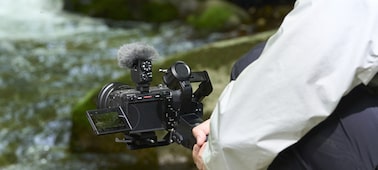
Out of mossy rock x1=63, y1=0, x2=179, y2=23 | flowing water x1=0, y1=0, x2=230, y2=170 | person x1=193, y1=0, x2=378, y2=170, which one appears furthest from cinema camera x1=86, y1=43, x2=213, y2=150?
mossy rock x1=63, y1=0, x2=179, y2=23

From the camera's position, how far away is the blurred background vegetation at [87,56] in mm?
4625

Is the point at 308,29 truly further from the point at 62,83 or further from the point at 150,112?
the point at 62,83

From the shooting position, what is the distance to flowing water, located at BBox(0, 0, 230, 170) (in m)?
5.08

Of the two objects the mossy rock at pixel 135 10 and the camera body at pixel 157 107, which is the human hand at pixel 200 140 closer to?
the camera body at pixel 157 107

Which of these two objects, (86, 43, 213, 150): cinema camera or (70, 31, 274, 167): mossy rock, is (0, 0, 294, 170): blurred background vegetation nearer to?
(70, 31, 274, 167): mossy rock

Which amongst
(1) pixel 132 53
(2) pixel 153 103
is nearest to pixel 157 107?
(2) pixel 153 103

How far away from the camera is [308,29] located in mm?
1291

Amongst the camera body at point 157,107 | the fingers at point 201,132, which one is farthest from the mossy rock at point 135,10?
the fingers at point 201,132

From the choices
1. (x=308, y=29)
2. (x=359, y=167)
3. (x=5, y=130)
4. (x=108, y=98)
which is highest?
(x=308, y=29)

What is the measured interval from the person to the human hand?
0.40 feet

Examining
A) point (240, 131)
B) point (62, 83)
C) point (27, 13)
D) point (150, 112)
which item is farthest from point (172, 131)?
point (27, 13)

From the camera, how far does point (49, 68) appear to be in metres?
7.22

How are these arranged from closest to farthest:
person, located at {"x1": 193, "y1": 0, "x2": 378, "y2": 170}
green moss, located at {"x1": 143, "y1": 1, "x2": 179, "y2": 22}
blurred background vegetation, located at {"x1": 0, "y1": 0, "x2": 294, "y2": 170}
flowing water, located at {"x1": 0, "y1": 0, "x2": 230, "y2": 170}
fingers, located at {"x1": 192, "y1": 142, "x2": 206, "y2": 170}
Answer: person, located at {"x1": 193, "y1": 0, "x2": 378, "y2": 170}, fingers, located at {"x1": 192, "y1": 142, "x2": 206, "y2": 170}, blurred background vegetation, located at {"x1": 0, "y1": 0, "x2": 294, "y2": 170}, flowing water, located at {"x1": 0, "y1": 0, "x2": 230, "y2": 170}, green moss, located at {"x1": 143, "y1": 1, "x2": 179, "y2": 22}

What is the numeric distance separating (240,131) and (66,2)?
1013 cm
